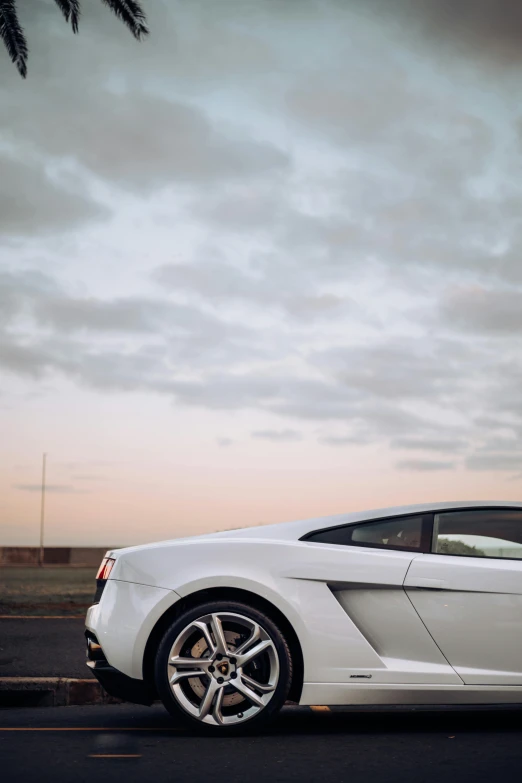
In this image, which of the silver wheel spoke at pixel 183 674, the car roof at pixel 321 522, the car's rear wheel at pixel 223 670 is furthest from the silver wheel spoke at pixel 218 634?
the car roof at pixel 321 522

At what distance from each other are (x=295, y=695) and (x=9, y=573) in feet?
71.8

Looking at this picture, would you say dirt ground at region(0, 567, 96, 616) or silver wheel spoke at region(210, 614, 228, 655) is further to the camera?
dirt ground at region(0, 567, 96, 616)

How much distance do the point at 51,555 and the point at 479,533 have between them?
28.8 metres

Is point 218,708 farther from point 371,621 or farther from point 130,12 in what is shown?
point 130,12

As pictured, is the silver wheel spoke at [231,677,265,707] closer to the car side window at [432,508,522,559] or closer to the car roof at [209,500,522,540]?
the car roof at [209,500,522,540]

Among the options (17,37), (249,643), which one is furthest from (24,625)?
(17,37)

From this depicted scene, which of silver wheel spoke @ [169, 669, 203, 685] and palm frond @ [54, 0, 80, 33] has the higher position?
palm frond @ [54, 0, 80, 33]

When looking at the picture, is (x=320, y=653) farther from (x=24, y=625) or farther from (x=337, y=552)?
(x=24, y=625)

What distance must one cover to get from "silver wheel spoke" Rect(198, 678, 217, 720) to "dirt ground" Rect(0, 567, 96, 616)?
7.95 m

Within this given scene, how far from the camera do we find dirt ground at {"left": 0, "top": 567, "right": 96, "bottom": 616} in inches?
544

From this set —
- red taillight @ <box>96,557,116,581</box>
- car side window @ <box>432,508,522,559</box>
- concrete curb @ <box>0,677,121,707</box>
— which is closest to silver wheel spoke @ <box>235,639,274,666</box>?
red taillight @ <box>96,557,116,581</box>

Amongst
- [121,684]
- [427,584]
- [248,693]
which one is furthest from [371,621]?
[121,684]

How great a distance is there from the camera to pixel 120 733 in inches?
230

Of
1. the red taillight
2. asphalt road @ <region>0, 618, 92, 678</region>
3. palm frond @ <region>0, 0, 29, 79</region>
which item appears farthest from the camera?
palm frond @ <region>0, 0, 29, 79</region>
